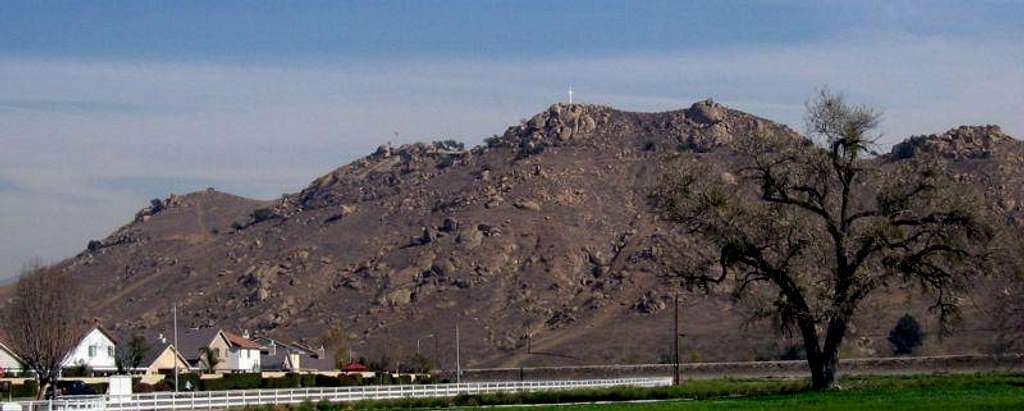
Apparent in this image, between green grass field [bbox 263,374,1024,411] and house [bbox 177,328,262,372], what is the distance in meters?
58.9

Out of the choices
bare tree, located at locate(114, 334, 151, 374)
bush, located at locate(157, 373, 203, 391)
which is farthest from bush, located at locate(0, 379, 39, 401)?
bare tree, located at locate(114, 334, 151, 374)

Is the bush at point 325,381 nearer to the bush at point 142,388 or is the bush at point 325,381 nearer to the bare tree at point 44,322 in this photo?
the bush at point 142,388

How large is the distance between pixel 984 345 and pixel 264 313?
91468 mm

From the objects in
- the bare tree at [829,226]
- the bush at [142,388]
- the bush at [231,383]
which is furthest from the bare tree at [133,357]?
the bare tree at [829,226]

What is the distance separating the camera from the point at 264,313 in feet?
593

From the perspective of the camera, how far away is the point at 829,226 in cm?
5334

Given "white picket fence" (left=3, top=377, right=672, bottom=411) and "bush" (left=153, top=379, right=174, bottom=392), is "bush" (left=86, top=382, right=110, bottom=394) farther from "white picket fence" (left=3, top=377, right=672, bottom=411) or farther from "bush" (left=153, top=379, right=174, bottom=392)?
"white picket fence" (left=3, top=377, right=672, bottom=411)

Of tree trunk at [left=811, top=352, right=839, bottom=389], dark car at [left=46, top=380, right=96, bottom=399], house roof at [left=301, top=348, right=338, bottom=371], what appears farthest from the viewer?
house roof at [left=301, top=348, right=338, bottom=371]

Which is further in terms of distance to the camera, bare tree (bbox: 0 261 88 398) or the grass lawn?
bare tree (bbox: 0 261 88 398)

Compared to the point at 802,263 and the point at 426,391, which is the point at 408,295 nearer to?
the point at 426,391

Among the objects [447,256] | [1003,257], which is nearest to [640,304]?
[447,256]

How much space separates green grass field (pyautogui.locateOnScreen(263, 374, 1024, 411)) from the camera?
1564 inches

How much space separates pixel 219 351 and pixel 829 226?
7522 centimetres

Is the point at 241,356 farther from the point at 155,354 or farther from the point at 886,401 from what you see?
the point at 886,401
